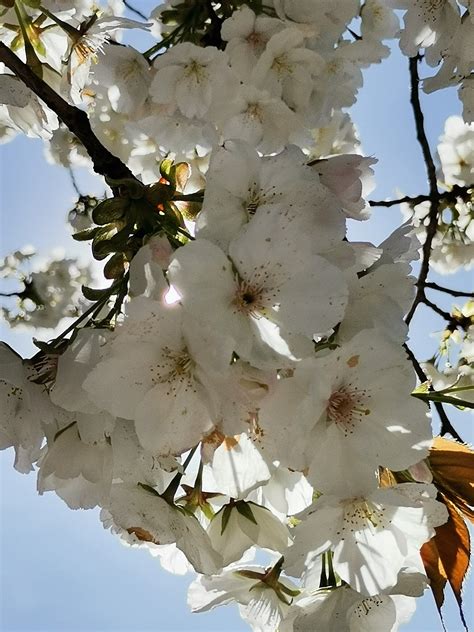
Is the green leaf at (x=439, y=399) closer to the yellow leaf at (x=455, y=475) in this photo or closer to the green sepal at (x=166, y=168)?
the yellow leaf at (x=455, y=475)

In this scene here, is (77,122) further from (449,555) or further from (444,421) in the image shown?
(444,421)

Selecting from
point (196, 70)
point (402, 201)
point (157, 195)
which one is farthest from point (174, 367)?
point (402, 201)

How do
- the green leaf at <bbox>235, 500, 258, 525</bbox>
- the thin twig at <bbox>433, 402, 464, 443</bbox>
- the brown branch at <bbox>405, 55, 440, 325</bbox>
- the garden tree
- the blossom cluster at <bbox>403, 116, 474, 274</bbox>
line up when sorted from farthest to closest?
1. the blossom cluster at <bbox>403, 116, 474, 274</bbox>
2. the brown branch at <bbox>405, 55, 440, 325</bbox>
3. the thin twig at <bbox>433, 402, 464, 443</bbox>
4. the green leaf at <bbox>235, 500, 258, 525</bbox>
5. the garden tree

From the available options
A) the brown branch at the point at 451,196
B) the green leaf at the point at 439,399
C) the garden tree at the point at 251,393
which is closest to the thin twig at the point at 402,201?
the brown branch at the point at 451,196

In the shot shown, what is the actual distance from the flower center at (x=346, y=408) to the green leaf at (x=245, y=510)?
0.25 metres

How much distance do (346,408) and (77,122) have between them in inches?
20.9

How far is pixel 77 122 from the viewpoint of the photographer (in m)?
1.03

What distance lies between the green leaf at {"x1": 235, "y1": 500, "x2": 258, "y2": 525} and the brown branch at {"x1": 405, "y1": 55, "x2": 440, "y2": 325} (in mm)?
1109

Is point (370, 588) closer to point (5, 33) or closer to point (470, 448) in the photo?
point (470, 448)

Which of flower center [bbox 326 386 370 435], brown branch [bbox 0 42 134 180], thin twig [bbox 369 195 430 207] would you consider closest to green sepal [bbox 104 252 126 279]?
brown branch [bbox 0 42 134 180]

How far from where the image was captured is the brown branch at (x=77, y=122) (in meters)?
0.98

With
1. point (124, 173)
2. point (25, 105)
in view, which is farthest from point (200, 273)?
point (25, 105)

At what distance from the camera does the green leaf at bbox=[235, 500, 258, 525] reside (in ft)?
3.40

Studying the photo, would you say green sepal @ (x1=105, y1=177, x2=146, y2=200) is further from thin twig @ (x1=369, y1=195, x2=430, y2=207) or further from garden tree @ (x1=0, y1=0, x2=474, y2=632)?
thin twig @ (x1=369, y1=195, x2=430, y2=207)
